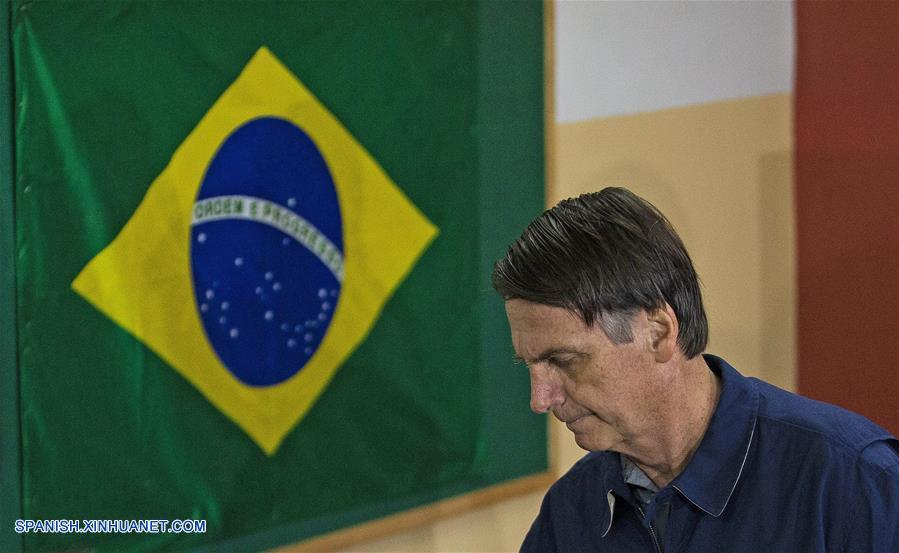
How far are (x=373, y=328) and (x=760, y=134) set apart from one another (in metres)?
1.34

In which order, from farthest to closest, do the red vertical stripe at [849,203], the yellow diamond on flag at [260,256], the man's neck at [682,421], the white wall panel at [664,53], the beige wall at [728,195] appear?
the red vertical stripe at [849,203]
the beige wall at [728,195]
the white wall panel at [664,53]
the yellow diamond on flag at [260,256]
the man's neck at [682,421]

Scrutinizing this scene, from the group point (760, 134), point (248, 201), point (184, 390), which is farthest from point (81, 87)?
point (760, 134)

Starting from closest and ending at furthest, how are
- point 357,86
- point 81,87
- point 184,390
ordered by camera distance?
point 81,87
point 184,390
point 357,86

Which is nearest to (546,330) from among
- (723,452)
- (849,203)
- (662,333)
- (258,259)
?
(662,333)

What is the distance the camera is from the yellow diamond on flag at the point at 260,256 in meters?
1.68

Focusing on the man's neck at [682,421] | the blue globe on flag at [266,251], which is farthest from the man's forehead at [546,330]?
the blue globe on flag at [266,251]

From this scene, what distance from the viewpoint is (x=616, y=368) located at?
1342 mm

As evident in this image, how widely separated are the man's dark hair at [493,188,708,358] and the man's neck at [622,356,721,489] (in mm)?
51

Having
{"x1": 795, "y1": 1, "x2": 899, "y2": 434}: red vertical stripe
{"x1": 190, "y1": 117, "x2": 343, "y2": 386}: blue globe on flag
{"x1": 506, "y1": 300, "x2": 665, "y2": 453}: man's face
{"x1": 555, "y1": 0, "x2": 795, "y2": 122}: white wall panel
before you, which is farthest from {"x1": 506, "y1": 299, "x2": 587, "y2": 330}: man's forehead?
{"x1": 795, "y1": 1, "x2": 899, "y2": 434}: red vertical stripe

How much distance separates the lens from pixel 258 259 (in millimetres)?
1807

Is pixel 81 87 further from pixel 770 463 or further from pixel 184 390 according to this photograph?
pixel 770 463

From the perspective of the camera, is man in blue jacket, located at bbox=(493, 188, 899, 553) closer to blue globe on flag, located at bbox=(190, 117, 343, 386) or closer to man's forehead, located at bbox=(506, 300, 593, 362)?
man's forehead, located at bbox=(506, 300, 593, 362)

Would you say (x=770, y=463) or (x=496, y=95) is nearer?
(x=770, y=463)

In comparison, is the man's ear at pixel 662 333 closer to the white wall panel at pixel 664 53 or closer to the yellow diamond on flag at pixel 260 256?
the yellow diamond on flag at pixel 260 256
